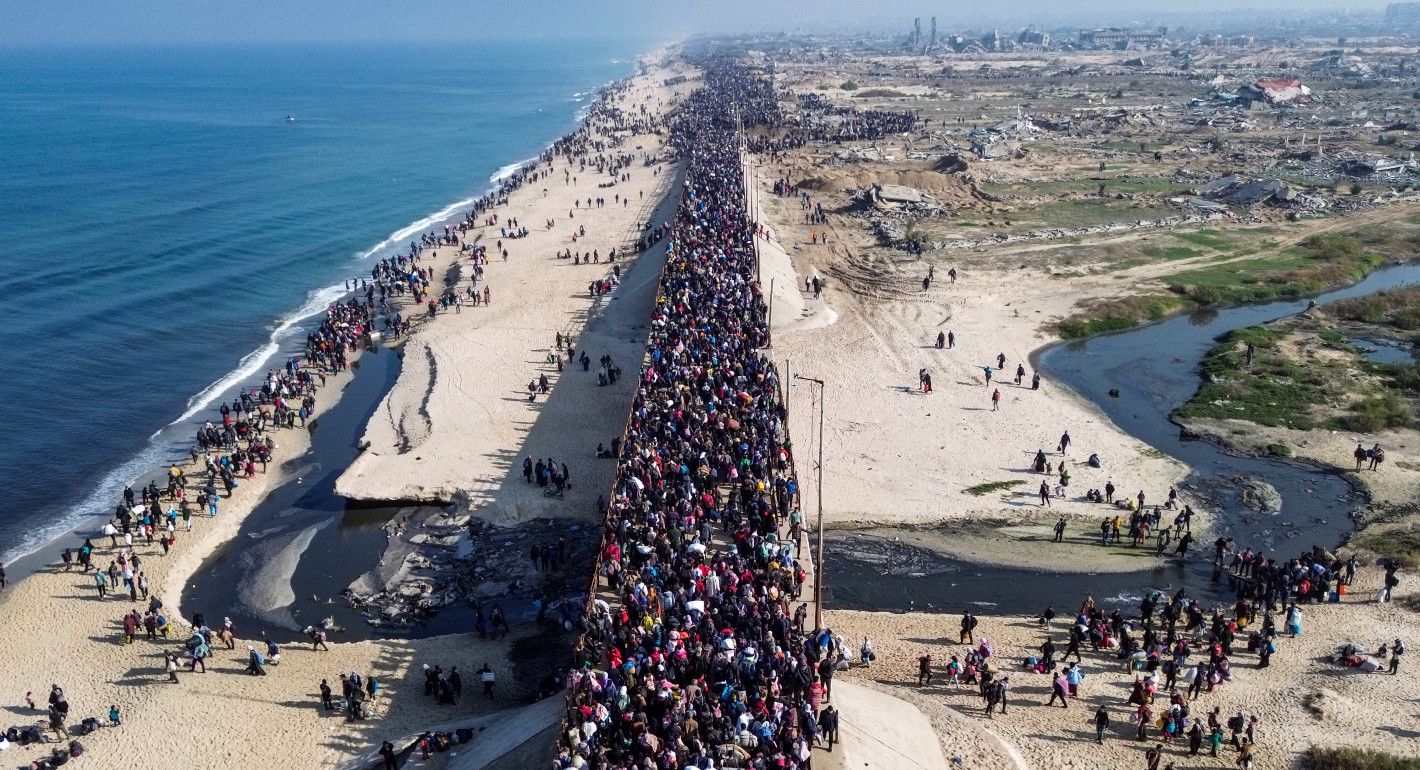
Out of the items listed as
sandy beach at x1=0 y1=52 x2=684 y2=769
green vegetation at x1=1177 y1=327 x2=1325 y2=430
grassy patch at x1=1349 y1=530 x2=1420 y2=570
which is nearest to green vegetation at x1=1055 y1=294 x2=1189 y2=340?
green vegetation at x1=1177 y1=327 x2=1325 y2=430

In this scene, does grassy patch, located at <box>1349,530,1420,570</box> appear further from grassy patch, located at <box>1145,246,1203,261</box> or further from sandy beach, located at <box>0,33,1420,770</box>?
grassy patch, located at <box>1145,246,1203,261</box>

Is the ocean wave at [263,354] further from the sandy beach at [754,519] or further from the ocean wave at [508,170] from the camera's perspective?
the ocean wave at [508,170]

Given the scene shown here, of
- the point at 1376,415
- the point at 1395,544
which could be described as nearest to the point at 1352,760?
the point at 1395,544

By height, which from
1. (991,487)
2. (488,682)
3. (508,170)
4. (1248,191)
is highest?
(508,170)

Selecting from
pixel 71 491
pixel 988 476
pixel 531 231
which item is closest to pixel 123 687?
pixel 71 491

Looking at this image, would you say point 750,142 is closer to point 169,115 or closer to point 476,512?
point 476,512

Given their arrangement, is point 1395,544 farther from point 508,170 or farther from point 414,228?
point 508,170
